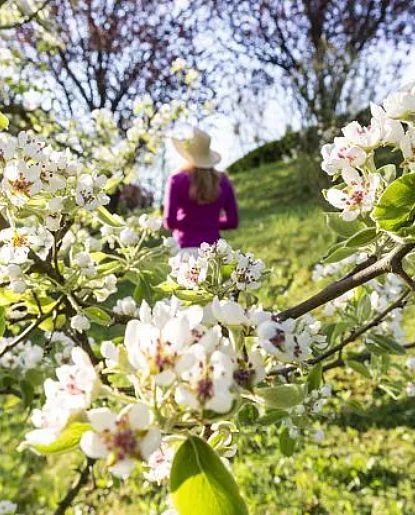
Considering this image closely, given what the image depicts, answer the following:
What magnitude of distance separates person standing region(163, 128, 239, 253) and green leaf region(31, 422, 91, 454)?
10.7 feet

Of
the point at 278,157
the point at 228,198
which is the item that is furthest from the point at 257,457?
the point at 278,157

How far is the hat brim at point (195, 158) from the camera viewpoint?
409 centimetres

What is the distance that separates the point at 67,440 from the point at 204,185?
3345 mm

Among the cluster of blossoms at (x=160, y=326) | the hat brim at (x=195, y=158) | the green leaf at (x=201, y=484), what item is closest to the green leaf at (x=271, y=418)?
the cluster of blossoms at (x=160, y=326)

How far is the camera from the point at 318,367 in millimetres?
1292

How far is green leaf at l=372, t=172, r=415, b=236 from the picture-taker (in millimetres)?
810

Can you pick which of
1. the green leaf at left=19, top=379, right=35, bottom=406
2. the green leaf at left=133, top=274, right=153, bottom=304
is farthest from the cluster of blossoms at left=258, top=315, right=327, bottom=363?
the green leaf at left=19, top=379, right=35, bottom=406

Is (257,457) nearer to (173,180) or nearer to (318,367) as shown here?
(173,180)

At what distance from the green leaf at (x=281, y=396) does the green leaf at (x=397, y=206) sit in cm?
25

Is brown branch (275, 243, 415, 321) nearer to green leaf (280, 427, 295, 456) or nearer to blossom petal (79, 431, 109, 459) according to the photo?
blossom petal (79, 431, 109, 459)

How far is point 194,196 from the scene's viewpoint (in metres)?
3.96

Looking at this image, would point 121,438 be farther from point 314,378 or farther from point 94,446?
point 314,378

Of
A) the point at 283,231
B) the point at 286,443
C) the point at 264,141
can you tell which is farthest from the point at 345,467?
the point at 264,141

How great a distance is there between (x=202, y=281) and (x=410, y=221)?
407 mm
